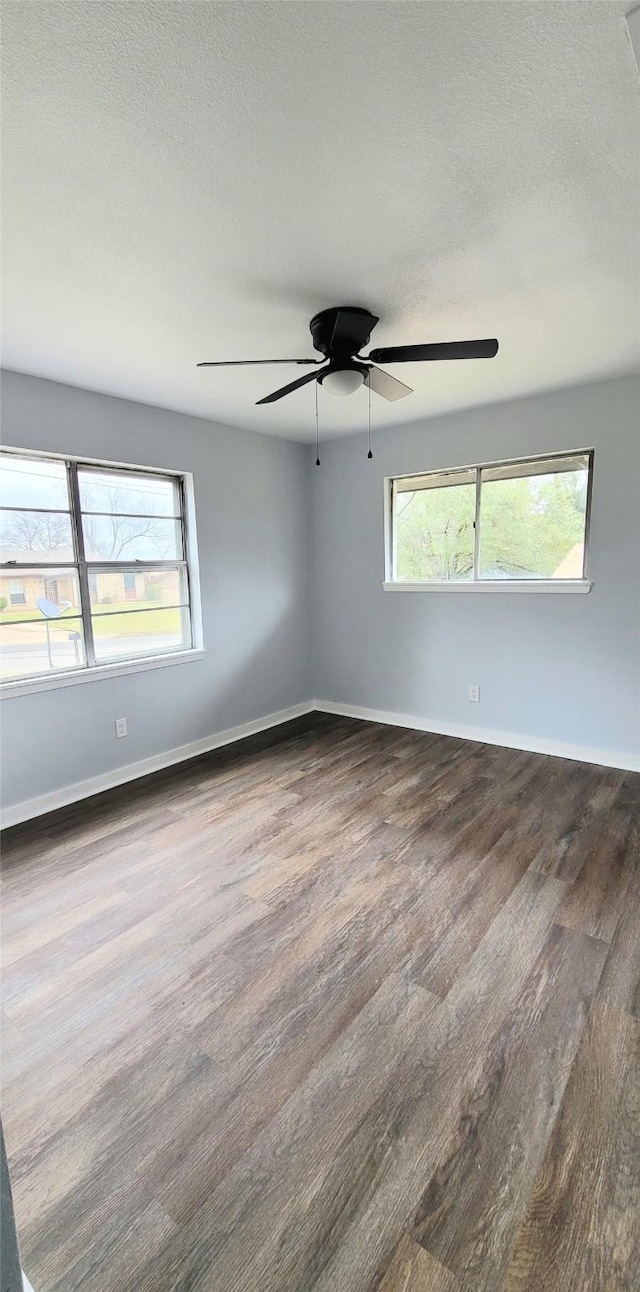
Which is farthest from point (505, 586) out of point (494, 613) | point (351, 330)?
point (351, 330)

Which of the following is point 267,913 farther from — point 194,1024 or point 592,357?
point 592,357

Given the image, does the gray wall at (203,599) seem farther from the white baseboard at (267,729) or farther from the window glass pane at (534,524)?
the window glass pane at (534,524)

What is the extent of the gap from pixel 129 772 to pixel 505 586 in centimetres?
298

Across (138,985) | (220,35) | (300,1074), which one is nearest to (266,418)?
(220,35)

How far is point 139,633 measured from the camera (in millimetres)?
3508

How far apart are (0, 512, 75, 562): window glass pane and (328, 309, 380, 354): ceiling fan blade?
192 cm

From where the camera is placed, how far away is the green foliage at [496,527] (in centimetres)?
343

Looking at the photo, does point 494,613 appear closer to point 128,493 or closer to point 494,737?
point 494,737

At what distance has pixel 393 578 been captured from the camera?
4.32 metres

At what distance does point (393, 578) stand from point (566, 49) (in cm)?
331

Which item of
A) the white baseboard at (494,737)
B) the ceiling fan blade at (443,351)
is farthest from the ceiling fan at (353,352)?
the white baseboard at (494,737)

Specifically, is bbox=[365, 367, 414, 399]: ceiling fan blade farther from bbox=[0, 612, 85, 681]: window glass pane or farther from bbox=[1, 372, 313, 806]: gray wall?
bbox=[0, 612, 85, 681]: window glass pane

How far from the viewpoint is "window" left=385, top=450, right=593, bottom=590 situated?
340 centimetres

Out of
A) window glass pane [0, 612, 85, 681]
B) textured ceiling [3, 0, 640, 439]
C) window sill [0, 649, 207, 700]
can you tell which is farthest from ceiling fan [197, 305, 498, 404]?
window sill [0, 649, 207, 700]
